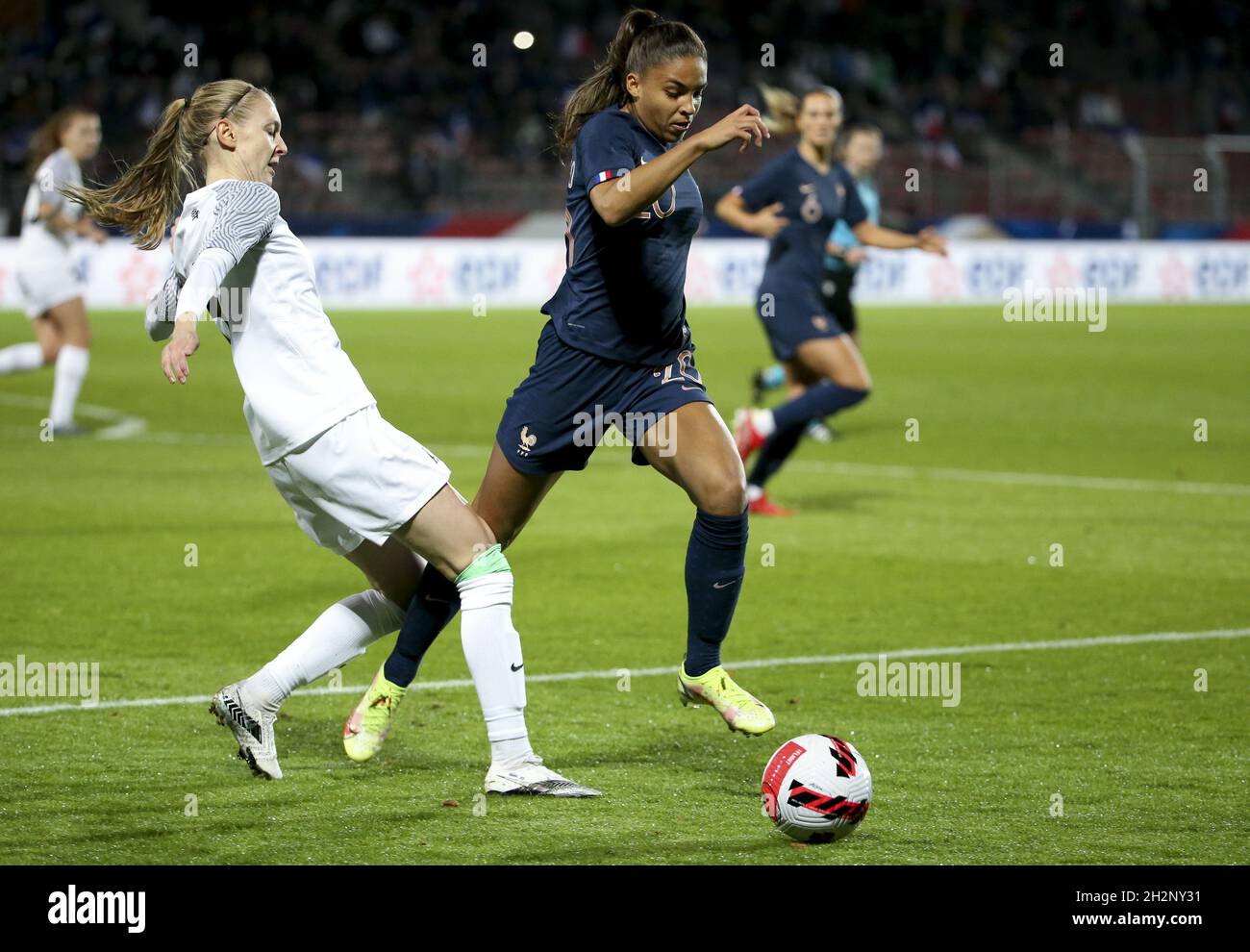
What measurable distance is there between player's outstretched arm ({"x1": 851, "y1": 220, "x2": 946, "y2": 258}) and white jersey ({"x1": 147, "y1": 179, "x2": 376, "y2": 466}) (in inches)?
227

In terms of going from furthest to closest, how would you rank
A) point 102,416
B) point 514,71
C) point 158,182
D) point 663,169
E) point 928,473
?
1. point 514,71
2. point 102,416
3. point 928,473
4. point 158,182
5. point 663,169

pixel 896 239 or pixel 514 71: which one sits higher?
pixel 514 71

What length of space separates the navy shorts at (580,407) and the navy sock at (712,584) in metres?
0.32

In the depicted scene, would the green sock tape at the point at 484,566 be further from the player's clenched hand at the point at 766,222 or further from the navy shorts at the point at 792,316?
the navy shorts at the point at 792,316

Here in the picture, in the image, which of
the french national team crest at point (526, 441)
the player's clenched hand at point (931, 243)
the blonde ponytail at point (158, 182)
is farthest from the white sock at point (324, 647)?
the player's clenched hand at point (931, 243)

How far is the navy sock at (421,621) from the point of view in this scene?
548cm

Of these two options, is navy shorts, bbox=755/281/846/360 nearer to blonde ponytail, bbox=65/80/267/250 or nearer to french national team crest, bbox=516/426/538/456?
french national team crest, bbox=516/426/538/456

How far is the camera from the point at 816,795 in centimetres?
474

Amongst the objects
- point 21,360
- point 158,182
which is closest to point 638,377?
point 158,182

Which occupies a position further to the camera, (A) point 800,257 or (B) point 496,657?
(A) point 800,257

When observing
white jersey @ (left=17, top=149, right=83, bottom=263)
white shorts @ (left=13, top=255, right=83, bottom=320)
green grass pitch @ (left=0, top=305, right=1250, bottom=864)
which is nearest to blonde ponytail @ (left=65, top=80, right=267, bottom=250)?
green grass pitch @ (left=0, top=305, right=1250, bottom=864)

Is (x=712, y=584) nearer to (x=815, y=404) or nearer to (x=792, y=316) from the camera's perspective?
(x=815, y=404)

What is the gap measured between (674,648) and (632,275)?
2.18 m
